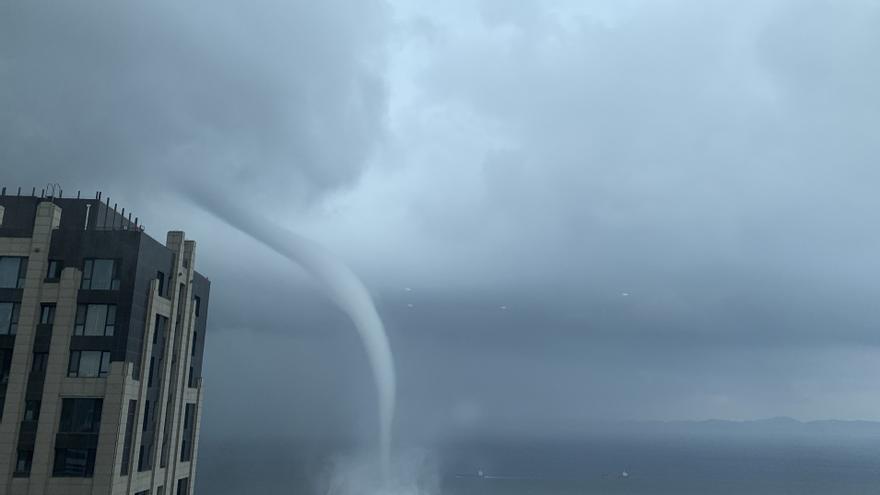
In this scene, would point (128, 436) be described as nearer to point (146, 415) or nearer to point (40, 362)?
point (146, 415)

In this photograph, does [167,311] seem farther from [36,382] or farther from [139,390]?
[36,382]

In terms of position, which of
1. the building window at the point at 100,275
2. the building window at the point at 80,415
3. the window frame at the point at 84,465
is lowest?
the window frame at the point at 84,465

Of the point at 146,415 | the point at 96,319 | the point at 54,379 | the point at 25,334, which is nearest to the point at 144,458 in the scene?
the point at 146,415

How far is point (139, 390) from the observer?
51.1 metres

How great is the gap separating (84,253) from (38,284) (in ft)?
12.7

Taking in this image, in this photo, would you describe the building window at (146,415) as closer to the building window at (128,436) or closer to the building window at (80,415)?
the building window at (128,436)

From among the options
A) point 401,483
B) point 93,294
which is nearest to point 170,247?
point 93,294

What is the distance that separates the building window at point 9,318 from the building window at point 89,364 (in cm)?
496

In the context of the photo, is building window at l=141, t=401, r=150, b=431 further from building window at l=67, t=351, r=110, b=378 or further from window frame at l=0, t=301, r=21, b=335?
window frame at l=0, t=301, r=21, b=335

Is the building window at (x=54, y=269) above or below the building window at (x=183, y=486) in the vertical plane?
above

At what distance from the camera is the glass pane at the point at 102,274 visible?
165ft

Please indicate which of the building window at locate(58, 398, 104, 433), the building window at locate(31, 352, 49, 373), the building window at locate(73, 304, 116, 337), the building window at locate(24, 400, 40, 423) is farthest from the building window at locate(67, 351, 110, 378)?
the building window at locate(24, 400, 40, 423)

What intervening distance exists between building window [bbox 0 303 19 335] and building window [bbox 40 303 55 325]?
1.73 metres

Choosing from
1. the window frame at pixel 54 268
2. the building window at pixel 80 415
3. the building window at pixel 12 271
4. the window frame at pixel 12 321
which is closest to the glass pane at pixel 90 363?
the building window at pixel 80 415
